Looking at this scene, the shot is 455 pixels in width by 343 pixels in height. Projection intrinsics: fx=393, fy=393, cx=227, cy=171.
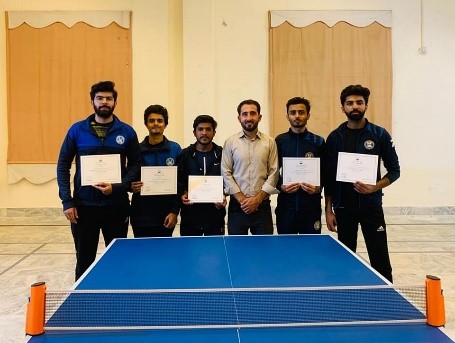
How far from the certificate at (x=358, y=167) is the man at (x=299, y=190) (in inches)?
10.9

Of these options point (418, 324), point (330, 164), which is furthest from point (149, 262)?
point (330, 164)

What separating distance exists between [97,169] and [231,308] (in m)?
2.05

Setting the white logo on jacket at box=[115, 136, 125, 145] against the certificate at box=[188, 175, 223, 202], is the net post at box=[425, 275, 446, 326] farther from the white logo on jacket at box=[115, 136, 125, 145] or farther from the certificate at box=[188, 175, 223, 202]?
the white logo on jacket at box=[115, 136, 125, 145]

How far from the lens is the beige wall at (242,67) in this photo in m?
7.57

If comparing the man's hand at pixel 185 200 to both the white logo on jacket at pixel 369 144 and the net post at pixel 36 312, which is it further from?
the net post at pixel 36 312

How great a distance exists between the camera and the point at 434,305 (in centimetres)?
168

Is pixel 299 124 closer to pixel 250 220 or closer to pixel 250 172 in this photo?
pixel 250 172

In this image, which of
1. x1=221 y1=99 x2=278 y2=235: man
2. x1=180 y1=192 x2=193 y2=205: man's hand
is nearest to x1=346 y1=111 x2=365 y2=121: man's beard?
x1=221 y1=99 x2=278 y2=235: man

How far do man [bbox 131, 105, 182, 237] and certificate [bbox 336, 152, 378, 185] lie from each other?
5.18ft

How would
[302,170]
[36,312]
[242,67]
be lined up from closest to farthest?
[36,312]
[302,170]
[242,67]

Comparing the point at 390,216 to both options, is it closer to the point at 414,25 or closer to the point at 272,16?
the point at 414,25

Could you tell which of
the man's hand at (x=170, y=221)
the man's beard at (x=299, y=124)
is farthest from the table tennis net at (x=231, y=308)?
the man's beard at (x=299, y=124)

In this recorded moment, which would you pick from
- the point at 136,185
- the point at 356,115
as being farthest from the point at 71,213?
the point at 356,115

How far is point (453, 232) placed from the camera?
6684 mm
